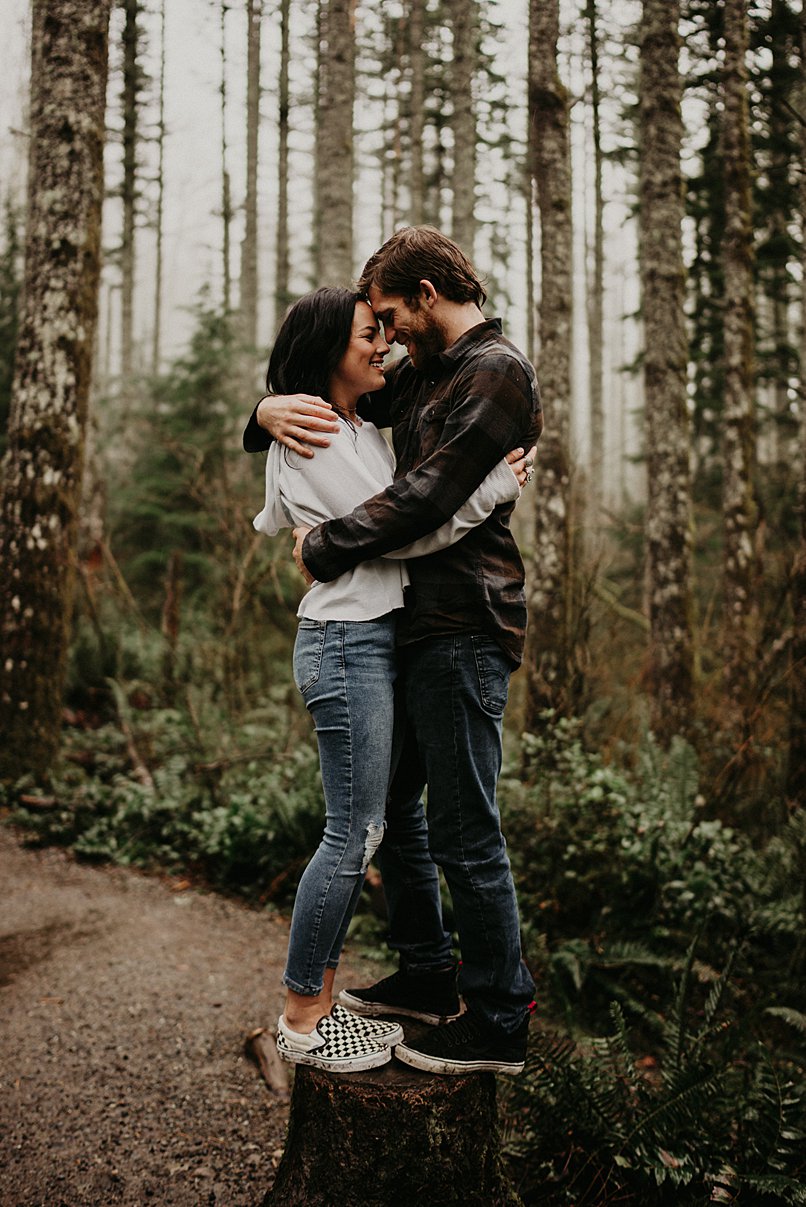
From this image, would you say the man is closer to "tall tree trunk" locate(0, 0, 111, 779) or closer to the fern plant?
the fern plant

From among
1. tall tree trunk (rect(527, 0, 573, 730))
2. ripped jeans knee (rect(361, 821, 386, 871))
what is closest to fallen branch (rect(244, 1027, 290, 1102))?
ripped jeans knee (rect(361, 821, 386, 871))

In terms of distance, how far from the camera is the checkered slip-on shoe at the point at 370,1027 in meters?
2.75

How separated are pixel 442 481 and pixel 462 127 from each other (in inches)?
535

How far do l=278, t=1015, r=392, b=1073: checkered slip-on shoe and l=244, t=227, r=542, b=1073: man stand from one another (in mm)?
111

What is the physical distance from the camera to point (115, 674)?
8.97 m

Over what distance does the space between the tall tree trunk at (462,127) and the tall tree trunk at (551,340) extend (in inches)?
216

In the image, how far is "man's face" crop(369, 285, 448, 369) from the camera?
2715 mm

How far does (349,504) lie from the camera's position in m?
2.73

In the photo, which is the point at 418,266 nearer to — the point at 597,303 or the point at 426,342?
the point at 426,342

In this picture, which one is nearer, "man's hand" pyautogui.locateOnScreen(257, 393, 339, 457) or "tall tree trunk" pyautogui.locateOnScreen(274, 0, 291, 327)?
"man's hand" pyautogui.locateOnScreen(257, 393, 339, 457)

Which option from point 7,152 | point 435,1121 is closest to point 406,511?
point 435,1121

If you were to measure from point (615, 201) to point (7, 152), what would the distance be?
3868cm

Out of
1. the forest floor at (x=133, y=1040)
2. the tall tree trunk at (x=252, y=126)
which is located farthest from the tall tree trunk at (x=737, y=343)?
the tall tree trunk at (x=252, y=126)

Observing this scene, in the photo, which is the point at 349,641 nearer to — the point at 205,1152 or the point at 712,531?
the point at 205,1152
